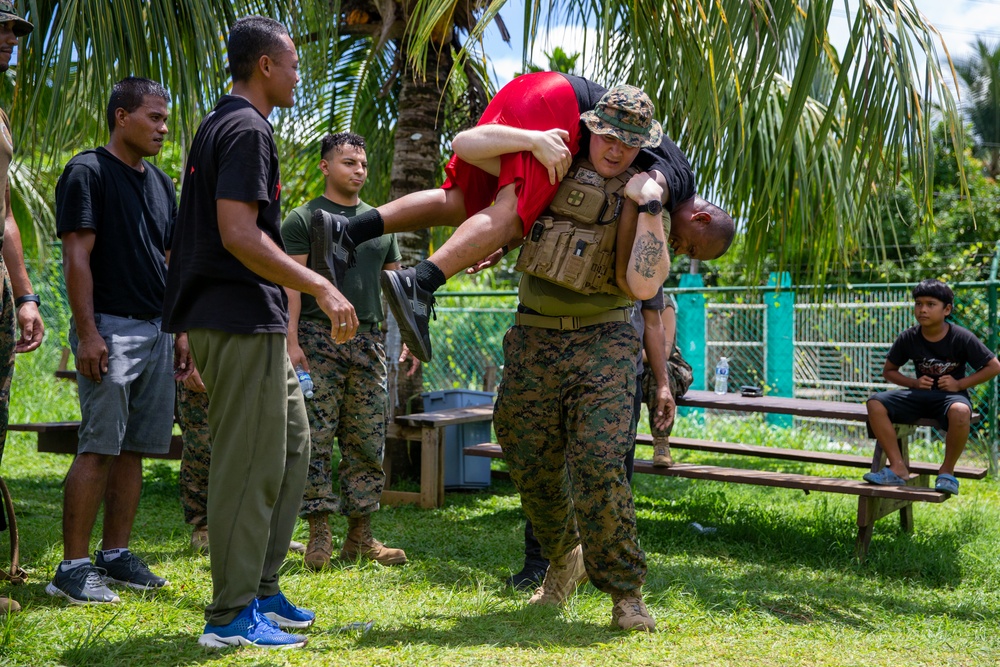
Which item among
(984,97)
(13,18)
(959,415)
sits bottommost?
(959,415)

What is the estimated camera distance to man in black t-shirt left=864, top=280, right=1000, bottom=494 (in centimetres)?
562

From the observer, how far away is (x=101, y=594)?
12.2 ft

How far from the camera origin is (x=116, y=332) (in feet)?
12.8

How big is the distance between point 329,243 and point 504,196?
2.14 feet

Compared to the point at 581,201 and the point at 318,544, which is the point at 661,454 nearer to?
Result: the point at 318,544

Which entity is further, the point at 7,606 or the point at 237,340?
the point at 7,606

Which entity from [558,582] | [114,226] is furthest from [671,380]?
[114,226]

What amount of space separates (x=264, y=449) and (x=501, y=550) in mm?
2393

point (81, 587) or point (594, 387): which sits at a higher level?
point (594, 387)

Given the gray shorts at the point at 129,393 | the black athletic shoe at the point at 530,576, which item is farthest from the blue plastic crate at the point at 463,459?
the gray shorts at the point at 129,393

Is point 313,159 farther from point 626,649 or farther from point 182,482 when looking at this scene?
point 626,649

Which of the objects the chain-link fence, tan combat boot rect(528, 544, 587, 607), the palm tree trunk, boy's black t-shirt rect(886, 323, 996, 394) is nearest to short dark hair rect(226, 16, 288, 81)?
tan combat boot rect(528, 544, 587, 607)

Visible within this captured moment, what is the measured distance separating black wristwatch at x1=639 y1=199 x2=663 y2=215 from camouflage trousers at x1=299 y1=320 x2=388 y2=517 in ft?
6.16

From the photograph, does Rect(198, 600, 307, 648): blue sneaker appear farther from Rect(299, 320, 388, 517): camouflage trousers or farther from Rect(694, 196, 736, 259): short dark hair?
Rect(694, 196, 736, 259): short dark hair
